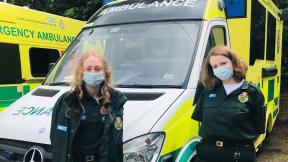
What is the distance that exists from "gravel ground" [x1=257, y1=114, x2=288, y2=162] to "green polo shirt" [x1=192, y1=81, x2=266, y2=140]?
161 inches

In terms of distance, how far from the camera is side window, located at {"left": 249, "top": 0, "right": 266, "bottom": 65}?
18.4ft

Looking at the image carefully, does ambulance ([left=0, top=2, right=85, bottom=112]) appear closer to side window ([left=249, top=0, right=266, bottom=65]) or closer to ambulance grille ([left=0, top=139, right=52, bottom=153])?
ambulance grille ([left=0, top=139, right=52, bottom=153])

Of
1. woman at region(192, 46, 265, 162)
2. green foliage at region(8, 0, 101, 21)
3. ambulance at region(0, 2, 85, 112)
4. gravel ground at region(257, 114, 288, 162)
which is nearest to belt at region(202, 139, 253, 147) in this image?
woman at region(192, 46, 265, 162)

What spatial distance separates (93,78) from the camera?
2.98 metres

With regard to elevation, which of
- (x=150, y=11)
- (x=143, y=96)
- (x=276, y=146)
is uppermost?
(x=150, y=11)

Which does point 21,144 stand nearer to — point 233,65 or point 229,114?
point 229,114

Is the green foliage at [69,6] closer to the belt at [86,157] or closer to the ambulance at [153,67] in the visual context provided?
the ambulance at [153,67]

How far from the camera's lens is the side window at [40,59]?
324 inches

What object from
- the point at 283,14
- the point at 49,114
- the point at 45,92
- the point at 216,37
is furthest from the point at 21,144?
the point at 283,14

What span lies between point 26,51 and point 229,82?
545 cm

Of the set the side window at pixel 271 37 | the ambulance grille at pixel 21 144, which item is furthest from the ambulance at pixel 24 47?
the side window at pixel 271 37

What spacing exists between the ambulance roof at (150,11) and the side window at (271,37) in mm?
2513

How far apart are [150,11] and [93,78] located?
7.04 ft

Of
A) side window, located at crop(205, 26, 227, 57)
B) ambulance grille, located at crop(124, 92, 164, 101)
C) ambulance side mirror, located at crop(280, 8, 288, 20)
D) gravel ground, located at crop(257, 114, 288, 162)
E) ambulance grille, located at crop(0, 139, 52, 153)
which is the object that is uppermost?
ambulance side mirror, located at crop(280, 8, 288, 20)
